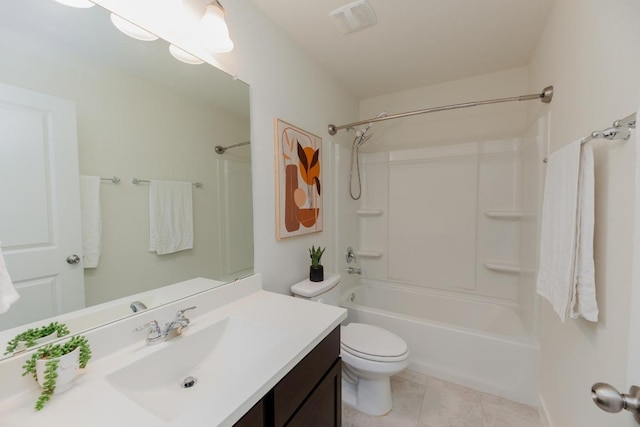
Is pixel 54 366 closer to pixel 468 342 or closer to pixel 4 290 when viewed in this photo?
pixel 4 290

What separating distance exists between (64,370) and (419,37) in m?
2.31

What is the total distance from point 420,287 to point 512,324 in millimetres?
744

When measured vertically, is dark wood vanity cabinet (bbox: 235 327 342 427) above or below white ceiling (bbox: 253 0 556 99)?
below


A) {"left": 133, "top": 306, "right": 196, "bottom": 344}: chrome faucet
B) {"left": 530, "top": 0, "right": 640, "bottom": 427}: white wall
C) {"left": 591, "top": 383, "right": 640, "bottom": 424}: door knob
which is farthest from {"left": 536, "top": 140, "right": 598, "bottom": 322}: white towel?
{"left": 133, "top": 306, "right": 196, "bottom": 344}: chrome faucet

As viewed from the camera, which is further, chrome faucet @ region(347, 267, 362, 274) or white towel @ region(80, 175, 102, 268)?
chrome faucet @ region(347, 267, 362, 274)

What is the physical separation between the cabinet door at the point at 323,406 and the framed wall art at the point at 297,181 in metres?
0.82

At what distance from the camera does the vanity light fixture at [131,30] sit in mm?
894

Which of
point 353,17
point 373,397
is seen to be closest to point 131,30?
point 353,17

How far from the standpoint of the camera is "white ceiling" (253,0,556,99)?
1.45 m

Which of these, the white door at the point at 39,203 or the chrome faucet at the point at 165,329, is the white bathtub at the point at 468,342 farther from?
the white door at the point at 39,203

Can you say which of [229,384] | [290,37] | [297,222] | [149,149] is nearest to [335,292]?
[297,222]

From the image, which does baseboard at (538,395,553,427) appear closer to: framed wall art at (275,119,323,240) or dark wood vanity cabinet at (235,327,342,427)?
dark wood vanity cabinet at (235,327,342,427)

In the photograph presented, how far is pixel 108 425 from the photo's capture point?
547mm

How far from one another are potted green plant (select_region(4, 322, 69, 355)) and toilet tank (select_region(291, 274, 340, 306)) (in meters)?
1.05
